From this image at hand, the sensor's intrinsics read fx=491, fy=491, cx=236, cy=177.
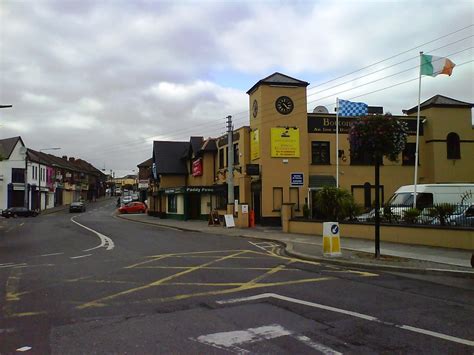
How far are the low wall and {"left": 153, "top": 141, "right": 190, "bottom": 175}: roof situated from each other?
30.3m

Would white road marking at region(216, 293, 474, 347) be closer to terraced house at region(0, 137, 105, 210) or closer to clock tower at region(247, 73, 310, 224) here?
clock tower at region(247, 73, 310, 224)

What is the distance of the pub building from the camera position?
31.0m

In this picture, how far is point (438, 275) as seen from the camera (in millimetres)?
11562

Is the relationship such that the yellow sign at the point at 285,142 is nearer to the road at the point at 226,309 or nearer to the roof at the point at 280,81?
the roof at the point at 280,81

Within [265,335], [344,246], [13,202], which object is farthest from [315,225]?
[13,202]

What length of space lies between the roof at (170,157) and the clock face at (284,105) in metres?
18.9

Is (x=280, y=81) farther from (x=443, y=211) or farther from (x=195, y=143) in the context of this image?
(x=443, y=211)

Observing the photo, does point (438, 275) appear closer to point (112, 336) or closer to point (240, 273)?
point (240, 273)

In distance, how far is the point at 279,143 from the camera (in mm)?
30953

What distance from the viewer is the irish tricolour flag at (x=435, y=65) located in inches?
943

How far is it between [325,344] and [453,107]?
106ft

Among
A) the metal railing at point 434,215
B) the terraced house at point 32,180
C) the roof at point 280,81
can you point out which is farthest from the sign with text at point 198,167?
the metal railing at point 434,215

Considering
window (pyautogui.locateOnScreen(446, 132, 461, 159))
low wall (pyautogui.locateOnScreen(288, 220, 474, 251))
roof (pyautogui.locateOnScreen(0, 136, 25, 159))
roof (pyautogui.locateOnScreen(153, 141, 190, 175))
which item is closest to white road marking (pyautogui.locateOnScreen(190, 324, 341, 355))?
low wall (pyautogui.locateOnScreen(288, 220, 474, 251))

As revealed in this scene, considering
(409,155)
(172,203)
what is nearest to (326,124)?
(409,155)
